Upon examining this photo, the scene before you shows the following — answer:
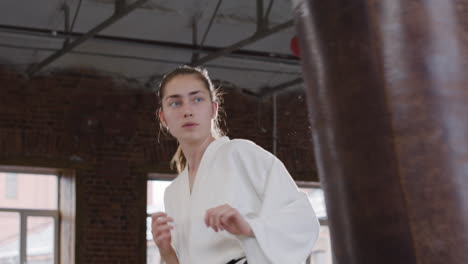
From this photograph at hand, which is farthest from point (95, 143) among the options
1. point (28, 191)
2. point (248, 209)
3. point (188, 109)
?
point (248, 209)

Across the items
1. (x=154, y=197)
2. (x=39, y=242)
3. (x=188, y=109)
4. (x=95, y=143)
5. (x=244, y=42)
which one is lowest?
(x=188, y=109)

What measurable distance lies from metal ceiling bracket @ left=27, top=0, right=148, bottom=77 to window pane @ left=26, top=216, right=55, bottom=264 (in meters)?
2.01

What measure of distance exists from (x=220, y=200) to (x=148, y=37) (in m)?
8.43

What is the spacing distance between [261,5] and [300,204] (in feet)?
24.8

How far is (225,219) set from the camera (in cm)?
176

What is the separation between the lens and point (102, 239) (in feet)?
36.0

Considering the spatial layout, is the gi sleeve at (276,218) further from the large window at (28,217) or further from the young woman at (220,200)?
the large window at (28,217)

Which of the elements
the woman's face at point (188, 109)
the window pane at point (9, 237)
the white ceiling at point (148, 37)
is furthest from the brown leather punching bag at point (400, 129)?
the window pane at point (9, 237)

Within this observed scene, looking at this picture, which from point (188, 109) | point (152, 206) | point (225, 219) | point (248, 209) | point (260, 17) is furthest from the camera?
point (152, 206)

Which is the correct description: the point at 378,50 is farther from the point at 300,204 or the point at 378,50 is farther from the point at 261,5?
the point at 261,5

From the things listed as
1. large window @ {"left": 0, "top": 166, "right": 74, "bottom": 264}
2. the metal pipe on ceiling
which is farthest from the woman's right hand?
large window @ {"left": 0, "top": 166, "right": 74, "bottom": 264}

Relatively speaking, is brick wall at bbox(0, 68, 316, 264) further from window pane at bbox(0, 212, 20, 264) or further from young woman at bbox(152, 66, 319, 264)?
young woman at bbox(152, 66, 319, 264)

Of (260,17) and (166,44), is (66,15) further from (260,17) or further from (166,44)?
(260,17)

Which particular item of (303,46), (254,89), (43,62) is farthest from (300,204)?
(254,89)
